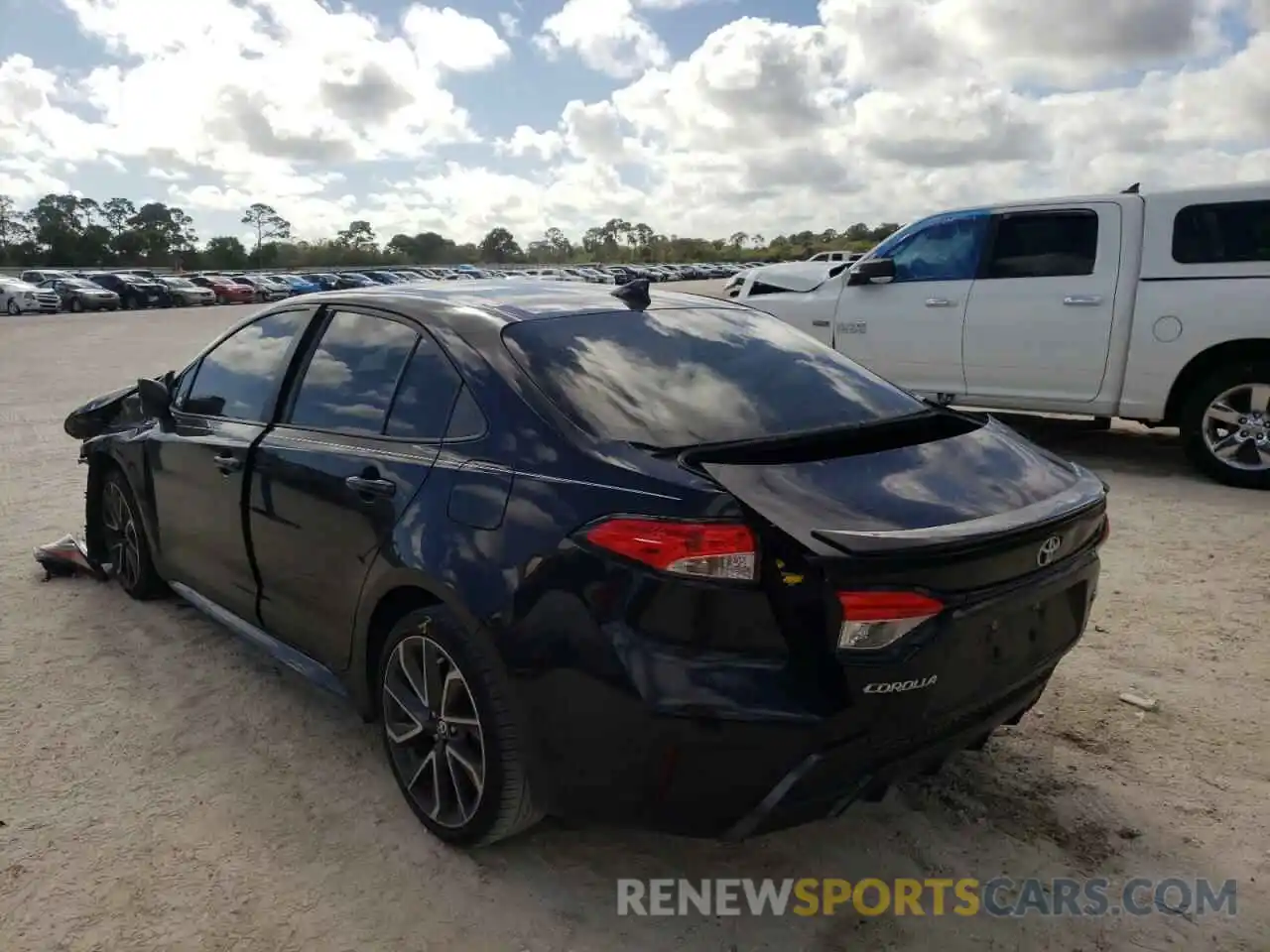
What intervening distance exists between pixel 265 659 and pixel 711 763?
2497mm

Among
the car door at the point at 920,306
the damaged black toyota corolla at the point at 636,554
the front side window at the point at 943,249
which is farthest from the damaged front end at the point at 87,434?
the front side window at the point at 943,249

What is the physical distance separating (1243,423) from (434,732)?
597cm

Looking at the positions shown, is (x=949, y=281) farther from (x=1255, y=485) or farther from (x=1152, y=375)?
(x=1255, y=485)

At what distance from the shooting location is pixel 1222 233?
640 centimetres

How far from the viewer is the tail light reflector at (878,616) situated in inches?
82.7

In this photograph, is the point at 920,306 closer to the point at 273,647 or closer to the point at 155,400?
the point at 155,400

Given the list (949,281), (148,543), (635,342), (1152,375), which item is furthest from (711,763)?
(949,281)

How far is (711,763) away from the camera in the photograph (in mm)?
2135

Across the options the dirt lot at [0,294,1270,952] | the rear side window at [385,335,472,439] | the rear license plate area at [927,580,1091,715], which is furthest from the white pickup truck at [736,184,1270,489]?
the rear side window at [385,335,472,439]

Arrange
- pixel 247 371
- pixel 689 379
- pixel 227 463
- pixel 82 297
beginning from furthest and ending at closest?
pixel 82 297 → pixel 247 371 → pixel 227 463 → pixel 689 379

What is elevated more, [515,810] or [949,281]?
[949,281]

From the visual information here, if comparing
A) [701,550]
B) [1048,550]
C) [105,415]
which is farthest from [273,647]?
[1048,550]

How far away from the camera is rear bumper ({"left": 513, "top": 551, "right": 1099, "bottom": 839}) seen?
2113mm

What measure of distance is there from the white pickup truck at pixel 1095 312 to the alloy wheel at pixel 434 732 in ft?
18.8
